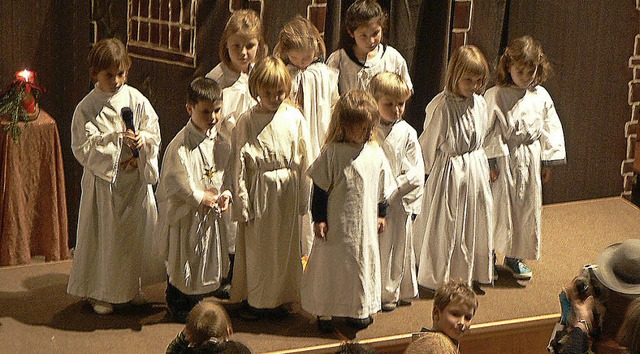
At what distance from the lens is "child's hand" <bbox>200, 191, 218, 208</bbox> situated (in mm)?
5180

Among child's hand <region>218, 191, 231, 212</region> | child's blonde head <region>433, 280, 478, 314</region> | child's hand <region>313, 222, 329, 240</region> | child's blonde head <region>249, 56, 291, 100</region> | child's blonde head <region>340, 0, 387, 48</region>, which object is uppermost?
child's blonde head <region>340, 0, 387, 48</region>

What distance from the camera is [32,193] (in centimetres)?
604

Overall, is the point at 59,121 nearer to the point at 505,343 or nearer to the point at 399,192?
the point at 399,192

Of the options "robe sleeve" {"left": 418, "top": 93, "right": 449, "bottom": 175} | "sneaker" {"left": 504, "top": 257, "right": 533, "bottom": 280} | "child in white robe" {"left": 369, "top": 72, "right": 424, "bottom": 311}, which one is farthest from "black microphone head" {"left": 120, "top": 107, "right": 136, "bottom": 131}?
"sneaker" {"left": 504, "top": 257, "right": 533, "bottom": 280}

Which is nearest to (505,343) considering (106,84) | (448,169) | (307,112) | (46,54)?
(448,169)

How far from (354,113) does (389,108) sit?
32 cm

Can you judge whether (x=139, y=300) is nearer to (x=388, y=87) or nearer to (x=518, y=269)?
(x=388, y=87)

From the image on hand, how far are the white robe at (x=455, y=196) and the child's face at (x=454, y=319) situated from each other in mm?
1311

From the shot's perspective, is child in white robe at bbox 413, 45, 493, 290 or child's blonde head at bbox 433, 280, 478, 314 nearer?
child's blonde head at bbox 433, 280, 478, 314

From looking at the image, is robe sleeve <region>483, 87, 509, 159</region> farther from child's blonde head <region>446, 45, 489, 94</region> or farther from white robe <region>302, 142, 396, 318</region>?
white robe <region>302, 142, 396, 318</region>

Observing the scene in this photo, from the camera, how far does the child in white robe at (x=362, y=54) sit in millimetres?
5734

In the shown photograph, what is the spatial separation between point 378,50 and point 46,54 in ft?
5.46

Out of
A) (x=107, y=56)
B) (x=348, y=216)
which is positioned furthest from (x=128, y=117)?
(x=348, y=216)

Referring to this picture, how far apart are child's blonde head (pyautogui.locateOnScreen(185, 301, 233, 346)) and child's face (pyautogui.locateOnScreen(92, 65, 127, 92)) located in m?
1.40
